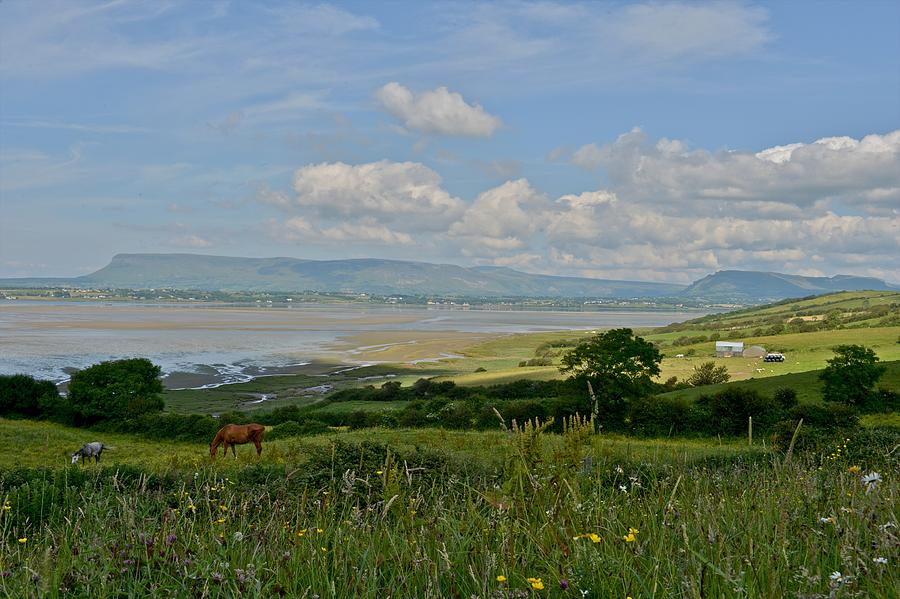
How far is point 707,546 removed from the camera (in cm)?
399

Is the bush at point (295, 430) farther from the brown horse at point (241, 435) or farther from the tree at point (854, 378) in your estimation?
the tree at point (854, 378)

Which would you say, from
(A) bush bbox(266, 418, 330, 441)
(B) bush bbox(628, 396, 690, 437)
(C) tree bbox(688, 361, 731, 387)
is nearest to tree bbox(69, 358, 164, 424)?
(A) bush bbox(266, 418, 330, 441)

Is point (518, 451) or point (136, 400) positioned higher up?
point (518, 451)

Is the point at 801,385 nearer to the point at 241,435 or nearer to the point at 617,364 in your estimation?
the point at 617,364

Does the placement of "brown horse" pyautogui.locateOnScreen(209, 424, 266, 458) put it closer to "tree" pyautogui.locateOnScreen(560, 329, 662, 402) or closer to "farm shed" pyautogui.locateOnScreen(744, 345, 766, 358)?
"tree" pyautogui.locateOnScreen(560, 329, 662, 402)

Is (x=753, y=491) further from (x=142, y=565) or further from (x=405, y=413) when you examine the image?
(x=405, y=413)

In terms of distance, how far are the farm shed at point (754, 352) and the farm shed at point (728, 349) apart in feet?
2.47

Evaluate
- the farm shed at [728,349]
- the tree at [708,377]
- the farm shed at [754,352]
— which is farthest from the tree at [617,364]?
the farm shed at [728,349]

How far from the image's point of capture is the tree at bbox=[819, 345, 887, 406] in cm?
4056

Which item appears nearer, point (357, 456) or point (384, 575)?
point (384, 575)

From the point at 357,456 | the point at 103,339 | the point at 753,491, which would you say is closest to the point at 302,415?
the point at 357,456

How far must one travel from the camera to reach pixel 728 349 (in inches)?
3903

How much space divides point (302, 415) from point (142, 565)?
46.1m

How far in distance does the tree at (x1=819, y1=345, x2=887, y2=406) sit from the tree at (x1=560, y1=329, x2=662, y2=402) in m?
10.2
